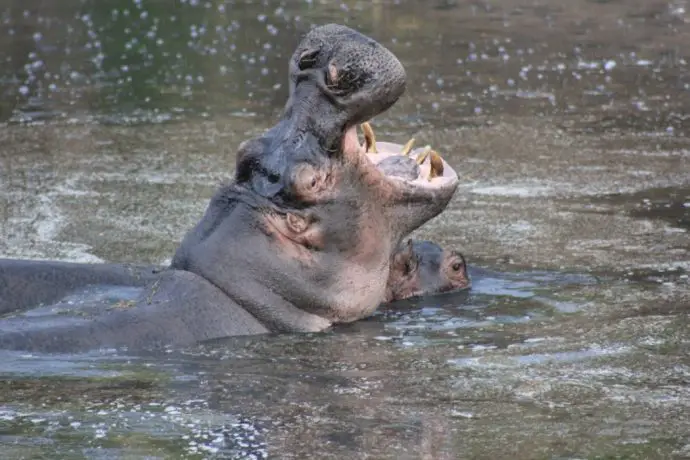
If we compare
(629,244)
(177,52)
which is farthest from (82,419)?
(177,52)

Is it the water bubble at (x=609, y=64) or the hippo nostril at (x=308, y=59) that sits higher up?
the hippo nostril at (x=308, y=59)

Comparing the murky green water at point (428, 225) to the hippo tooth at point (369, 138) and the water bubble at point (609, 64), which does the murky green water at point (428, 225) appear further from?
the hippo tooth at point (369, 138)

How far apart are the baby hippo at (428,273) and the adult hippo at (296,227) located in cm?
54

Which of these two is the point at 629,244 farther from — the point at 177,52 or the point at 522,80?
Result: the point at 177,52

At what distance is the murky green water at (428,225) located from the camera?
4.18 m

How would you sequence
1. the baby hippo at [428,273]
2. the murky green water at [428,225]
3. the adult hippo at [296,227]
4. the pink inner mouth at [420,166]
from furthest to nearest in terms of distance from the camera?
the baby hippo at [428,273]
the pink inner mouth at [420,166]
the adult hippo at [296,227]
the murky green water at [428,225]

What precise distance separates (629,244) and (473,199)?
134cm

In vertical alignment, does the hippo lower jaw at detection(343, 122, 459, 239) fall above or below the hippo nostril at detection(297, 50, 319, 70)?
below

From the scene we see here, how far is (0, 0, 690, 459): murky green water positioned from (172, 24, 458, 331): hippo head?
158 mm

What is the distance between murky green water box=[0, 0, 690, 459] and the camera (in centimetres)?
418

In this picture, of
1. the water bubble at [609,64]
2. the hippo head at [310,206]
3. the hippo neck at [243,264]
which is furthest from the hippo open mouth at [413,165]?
the water bubble at [609,64]

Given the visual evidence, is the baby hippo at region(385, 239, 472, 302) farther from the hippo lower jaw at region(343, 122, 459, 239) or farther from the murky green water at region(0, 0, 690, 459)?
the hippo lower jaw at region(343, 122, 459, 239)

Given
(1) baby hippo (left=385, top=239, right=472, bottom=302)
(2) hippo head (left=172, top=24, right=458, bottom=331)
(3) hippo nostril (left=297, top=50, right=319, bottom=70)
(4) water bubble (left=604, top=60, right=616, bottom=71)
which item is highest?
(3) hippo nostril (left=297, top=50, right=319, bottom=70)

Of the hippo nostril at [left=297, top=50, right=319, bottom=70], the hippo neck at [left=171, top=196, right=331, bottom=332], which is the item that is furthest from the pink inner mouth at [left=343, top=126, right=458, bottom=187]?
the hippo neck at [left=171, top=196, right=331, bottom=332]
